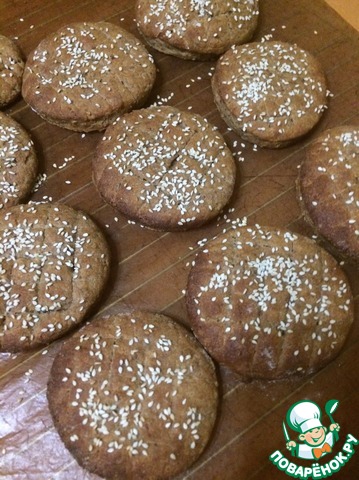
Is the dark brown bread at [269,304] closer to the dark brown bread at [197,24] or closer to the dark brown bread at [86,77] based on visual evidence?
the dark brown bread at [86,77]

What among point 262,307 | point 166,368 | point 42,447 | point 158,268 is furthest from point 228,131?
point 42,447

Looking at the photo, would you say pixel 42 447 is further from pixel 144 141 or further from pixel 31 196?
pixel 144 141

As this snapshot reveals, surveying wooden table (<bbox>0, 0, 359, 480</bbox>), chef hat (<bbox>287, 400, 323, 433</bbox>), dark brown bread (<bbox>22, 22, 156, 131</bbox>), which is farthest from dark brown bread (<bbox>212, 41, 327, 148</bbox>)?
chef hat (<bbox>287, 400, 323, 433</bbox>)

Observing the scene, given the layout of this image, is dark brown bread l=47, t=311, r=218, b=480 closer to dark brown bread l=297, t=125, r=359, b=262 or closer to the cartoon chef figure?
the cartoon chef figure

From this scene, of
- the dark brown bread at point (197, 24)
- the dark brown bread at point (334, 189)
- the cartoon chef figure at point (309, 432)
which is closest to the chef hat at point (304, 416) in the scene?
the cartoon chef figure at point (309, 432)

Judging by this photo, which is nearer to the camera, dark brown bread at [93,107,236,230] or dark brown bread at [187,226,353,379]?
dark brown bread at [187,226,353,379]

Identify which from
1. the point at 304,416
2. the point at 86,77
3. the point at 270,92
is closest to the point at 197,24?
the point at 270,92
